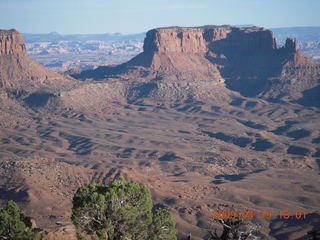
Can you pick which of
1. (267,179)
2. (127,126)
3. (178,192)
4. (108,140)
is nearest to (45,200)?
(178,192)

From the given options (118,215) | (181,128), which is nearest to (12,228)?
(118,215)

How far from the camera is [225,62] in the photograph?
574ft

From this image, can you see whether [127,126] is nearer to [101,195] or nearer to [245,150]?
[245,150]

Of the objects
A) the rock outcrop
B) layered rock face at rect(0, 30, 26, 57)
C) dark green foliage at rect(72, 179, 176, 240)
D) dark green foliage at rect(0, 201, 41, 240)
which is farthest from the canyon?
dark green foliage at rect(72, 179, 176, 240)

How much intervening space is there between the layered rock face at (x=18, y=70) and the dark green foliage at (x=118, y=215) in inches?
4742

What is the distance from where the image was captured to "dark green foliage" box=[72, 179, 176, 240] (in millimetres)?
26641

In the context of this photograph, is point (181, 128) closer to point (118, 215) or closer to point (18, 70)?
point (18, 70)

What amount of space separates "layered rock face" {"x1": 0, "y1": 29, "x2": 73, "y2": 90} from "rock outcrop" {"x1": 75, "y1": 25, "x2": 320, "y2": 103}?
79.6 feet

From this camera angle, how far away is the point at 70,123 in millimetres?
122062

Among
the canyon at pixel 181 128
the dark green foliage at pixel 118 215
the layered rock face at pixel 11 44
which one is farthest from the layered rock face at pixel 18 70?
the dark green foliage at pixel 118 215

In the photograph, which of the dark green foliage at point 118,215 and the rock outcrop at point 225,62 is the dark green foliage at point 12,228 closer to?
the dark green foliage at point 118,215

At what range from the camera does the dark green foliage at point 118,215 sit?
2664 centimetres

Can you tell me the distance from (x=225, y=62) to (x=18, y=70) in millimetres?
81433
